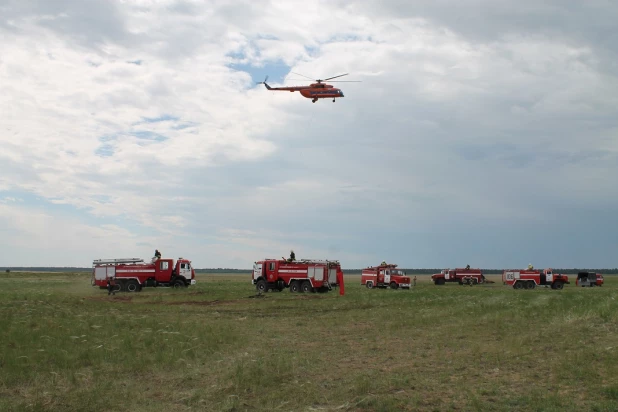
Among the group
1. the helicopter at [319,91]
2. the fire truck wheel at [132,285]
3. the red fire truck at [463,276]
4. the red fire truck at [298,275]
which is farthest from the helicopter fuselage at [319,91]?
the red fire truck at [463,276]

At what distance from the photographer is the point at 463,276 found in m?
66.9

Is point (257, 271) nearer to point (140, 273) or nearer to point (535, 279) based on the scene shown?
point (140, 273)

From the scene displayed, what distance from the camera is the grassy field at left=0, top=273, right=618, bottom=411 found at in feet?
32.8

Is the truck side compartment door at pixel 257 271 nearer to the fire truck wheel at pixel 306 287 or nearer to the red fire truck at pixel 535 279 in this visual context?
the fire truck wheel at pixel 306 287

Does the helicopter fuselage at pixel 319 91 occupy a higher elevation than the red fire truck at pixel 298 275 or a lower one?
higher

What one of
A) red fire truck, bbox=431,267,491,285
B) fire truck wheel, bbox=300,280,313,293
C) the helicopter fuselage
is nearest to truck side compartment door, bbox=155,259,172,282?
fire truck wheel, bbox=300,280,313,293

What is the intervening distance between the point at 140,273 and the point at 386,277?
2359cm

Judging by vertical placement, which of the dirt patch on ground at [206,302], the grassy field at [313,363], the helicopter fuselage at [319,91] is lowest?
the dirt patch on ground at [206,302]

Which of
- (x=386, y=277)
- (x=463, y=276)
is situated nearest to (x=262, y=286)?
(x=386, y=277)

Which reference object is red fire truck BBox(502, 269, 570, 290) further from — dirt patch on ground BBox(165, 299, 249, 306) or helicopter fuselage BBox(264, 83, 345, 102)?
dirt patch on ground BBox(165, 299, 249, 306)

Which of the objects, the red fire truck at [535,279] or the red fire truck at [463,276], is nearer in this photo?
the red fire truck at [535,279]

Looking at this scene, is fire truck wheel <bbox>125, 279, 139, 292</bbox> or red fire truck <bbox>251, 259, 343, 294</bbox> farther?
fire truck wheel <bbox>125, 279, 139, 292</bbox>

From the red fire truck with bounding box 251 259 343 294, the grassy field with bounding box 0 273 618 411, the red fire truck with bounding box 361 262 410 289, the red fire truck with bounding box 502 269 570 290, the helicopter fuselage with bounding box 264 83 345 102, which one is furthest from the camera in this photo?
the red fire truck with bounding box 502 269 570 290

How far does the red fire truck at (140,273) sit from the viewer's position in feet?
153
